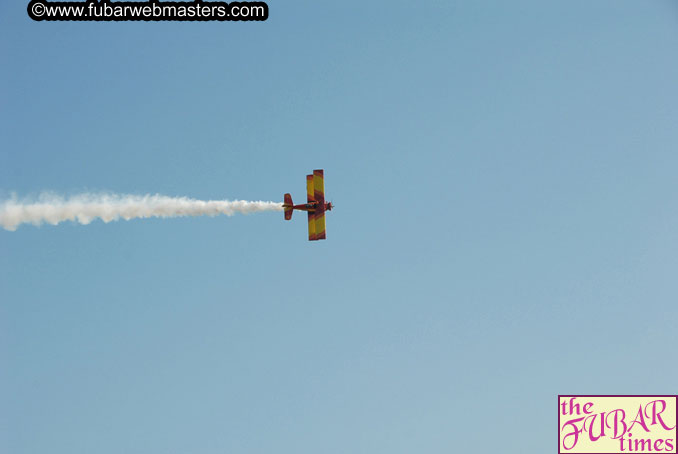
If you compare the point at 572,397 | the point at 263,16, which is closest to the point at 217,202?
the point at 263,16

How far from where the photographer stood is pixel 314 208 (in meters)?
90.8

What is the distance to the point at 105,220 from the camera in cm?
7919

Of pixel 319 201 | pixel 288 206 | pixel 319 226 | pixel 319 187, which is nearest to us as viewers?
pixel 288 206

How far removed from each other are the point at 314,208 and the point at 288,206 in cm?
200

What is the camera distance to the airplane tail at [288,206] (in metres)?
90.4

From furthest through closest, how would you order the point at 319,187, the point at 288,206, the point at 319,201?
the point at 319,187 → the point at 319,201 → the point at 288,206

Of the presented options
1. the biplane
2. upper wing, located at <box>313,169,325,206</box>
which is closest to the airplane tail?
the biplane

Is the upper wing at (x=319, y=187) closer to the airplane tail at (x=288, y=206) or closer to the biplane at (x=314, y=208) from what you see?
the biplane at (x=314, y=208)

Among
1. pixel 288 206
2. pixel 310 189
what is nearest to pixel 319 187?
pixel 310 189

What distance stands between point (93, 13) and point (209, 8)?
7065mm

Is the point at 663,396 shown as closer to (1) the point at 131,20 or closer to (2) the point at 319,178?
(2) the point at 319,178

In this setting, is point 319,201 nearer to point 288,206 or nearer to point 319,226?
point 319,226

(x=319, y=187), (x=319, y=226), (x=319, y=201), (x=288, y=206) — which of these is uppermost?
(x=319, y=187)

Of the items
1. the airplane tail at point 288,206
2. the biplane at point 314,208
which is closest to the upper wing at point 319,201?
the biplane at point 314,208
